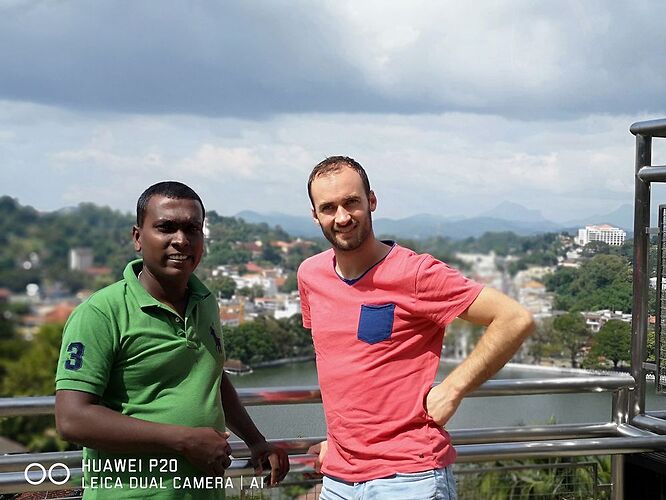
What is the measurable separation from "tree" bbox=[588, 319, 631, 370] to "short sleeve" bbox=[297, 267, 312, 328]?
143 centimetres

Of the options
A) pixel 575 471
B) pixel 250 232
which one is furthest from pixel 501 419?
pixel 250 232

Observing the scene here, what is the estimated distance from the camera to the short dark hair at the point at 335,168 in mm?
2193

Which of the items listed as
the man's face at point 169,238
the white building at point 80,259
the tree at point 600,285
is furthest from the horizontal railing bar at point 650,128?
the white building at point 80,259

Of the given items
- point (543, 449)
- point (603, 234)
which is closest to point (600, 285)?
point (603, 234)

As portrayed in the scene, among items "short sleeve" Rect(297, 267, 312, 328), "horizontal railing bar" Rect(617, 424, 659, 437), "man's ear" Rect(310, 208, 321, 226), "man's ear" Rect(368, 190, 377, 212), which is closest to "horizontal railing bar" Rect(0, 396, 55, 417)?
"short sleeve" Rect(297, 267, 312, 328)

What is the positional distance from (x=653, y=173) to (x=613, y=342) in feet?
2.36

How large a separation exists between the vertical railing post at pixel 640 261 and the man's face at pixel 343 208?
4.80 ft

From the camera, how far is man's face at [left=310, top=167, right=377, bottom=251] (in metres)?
2.15

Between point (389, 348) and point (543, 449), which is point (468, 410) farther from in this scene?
point (389, 348)

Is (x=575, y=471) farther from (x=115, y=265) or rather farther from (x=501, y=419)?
(x=115, y=265)

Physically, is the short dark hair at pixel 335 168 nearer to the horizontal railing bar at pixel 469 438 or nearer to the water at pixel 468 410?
the water at pixel 468 410

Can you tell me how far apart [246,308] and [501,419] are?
1545 millimetres

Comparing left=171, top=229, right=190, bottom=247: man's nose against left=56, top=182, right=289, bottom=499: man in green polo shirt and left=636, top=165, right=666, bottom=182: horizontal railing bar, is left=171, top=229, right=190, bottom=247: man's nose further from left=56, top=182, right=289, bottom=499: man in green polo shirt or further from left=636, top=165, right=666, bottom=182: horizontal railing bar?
left=636, top=165, right=666, bottom=182: horizontal railing bar

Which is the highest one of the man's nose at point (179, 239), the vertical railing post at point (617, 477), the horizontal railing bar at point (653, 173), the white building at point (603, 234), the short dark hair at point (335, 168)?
the horizontal railing bar at point (653, 173)
